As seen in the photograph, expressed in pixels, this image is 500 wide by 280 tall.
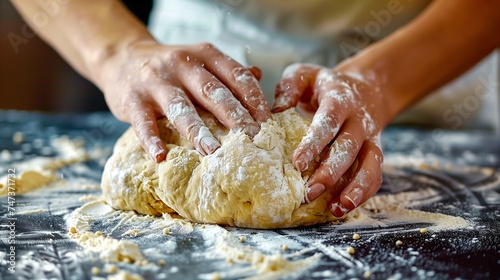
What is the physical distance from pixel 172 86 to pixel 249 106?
189 millimetres

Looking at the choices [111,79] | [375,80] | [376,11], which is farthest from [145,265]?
[376,11]

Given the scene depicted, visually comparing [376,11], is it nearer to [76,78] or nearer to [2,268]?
[2,268]

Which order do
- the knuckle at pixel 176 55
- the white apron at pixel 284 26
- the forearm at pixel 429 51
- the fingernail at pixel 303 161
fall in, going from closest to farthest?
the fingernail at pixel 303 161
the knuckle at pixel 176 55
the forearm at pixel 429 51
the white apron at pixel 284 26

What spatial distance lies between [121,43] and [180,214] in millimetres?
546

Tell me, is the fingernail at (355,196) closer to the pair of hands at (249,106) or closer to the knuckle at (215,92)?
the pair of hands at (249,106)

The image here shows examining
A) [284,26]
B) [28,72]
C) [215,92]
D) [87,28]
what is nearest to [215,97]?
[215,92]

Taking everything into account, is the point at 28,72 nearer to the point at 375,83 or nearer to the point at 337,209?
the point at 375,83

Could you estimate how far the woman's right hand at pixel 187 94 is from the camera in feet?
3.73

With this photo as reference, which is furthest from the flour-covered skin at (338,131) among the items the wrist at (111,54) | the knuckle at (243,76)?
the wrist at (111,54)

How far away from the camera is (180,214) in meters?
1.15

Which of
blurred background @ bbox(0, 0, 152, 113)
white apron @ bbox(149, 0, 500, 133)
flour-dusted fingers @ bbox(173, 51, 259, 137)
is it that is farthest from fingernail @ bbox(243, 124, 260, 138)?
blurred background @ bbox(0, 0, 152, 113)

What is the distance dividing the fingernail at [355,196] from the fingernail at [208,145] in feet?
0.96

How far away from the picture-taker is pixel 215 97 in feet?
3.77

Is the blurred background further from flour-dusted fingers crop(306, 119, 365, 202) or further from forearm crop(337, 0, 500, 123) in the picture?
flour-dusted fingers crop(306, 119, 365, 202)
